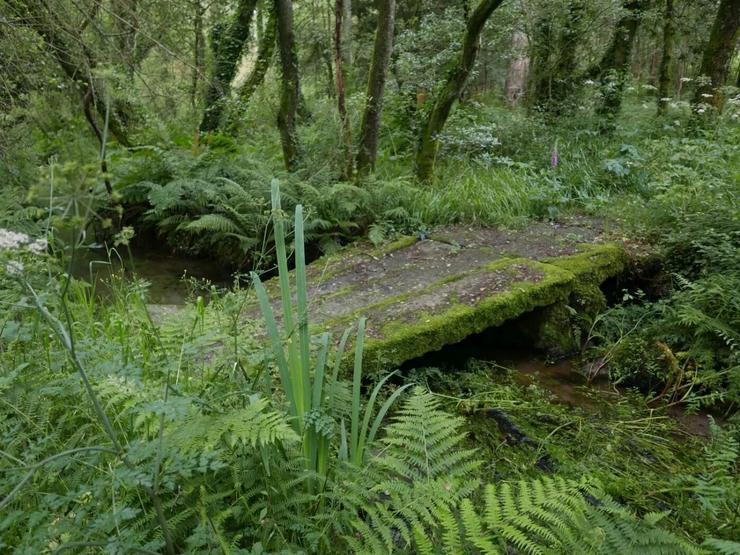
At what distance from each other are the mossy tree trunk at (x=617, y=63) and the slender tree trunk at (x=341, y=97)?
4116 mm

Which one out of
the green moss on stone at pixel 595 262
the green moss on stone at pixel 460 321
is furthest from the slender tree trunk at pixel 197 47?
the green moss on stone at pixel 595 262

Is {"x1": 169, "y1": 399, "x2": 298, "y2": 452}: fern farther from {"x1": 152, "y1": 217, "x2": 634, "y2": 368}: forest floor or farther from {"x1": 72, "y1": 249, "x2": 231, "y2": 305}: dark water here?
{"x1": 72, "y1": 249, "x2": 231, "y2": 305}: dark water

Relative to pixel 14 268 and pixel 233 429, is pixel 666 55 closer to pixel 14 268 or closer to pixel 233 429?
pixel 233 429

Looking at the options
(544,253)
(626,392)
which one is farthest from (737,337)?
(544,253)

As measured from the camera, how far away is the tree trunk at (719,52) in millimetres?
6562

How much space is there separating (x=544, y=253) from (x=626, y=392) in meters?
1.55

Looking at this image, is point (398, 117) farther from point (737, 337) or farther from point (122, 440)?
point (122, 440)

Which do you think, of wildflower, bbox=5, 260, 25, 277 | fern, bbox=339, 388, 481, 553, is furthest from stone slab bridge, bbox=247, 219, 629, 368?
wildflower, bbox=5, 260, 25, 277

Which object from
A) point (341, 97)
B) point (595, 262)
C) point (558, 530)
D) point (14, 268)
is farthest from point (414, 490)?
point (341, 97)

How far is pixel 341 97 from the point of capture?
584cm

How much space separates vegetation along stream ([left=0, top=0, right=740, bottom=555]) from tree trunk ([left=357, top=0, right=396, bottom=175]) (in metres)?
0.03

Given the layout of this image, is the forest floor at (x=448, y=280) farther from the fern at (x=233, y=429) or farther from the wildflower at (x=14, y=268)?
the wildflower at (x=14, y=268)

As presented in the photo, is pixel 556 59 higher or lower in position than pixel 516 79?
higher

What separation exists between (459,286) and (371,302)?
69cm
